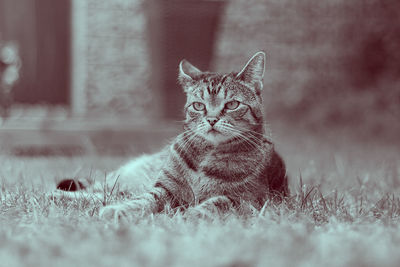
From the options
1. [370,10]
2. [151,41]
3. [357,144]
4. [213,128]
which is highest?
[370,10]

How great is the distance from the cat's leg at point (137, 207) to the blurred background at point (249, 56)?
4.01 meters

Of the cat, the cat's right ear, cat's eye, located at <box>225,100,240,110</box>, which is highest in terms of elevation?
the cat's right ear

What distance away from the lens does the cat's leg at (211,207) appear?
6.89 ft

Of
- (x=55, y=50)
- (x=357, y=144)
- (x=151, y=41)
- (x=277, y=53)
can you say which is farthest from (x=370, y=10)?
(x=55, y=50)

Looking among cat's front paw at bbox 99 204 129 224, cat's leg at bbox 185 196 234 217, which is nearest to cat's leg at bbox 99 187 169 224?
cat's front paw at bbox 99 204 129 224

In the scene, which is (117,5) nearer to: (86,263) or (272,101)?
(272,101)

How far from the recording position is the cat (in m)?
2.35

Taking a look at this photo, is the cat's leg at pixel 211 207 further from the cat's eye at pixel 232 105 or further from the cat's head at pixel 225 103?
the cat's eye at pixel 232 105

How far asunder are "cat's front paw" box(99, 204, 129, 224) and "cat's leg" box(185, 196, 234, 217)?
0.27 metres

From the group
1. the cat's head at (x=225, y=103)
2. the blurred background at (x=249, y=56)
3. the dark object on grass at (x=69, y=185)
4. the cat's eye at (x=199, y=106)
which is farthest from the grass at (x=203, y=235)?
the blurred background at (x=249, y=56)

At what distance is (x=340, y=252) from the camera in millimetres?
1553

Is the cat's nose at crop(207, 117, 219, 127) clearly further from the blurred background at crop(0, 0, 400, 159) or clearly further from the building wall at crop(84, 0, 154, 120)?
the building wall at crop(84, 0, 154, 120)

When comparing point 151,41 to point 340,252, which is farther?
point 151,41

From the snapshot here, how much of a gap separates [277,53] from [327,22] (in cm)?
93
